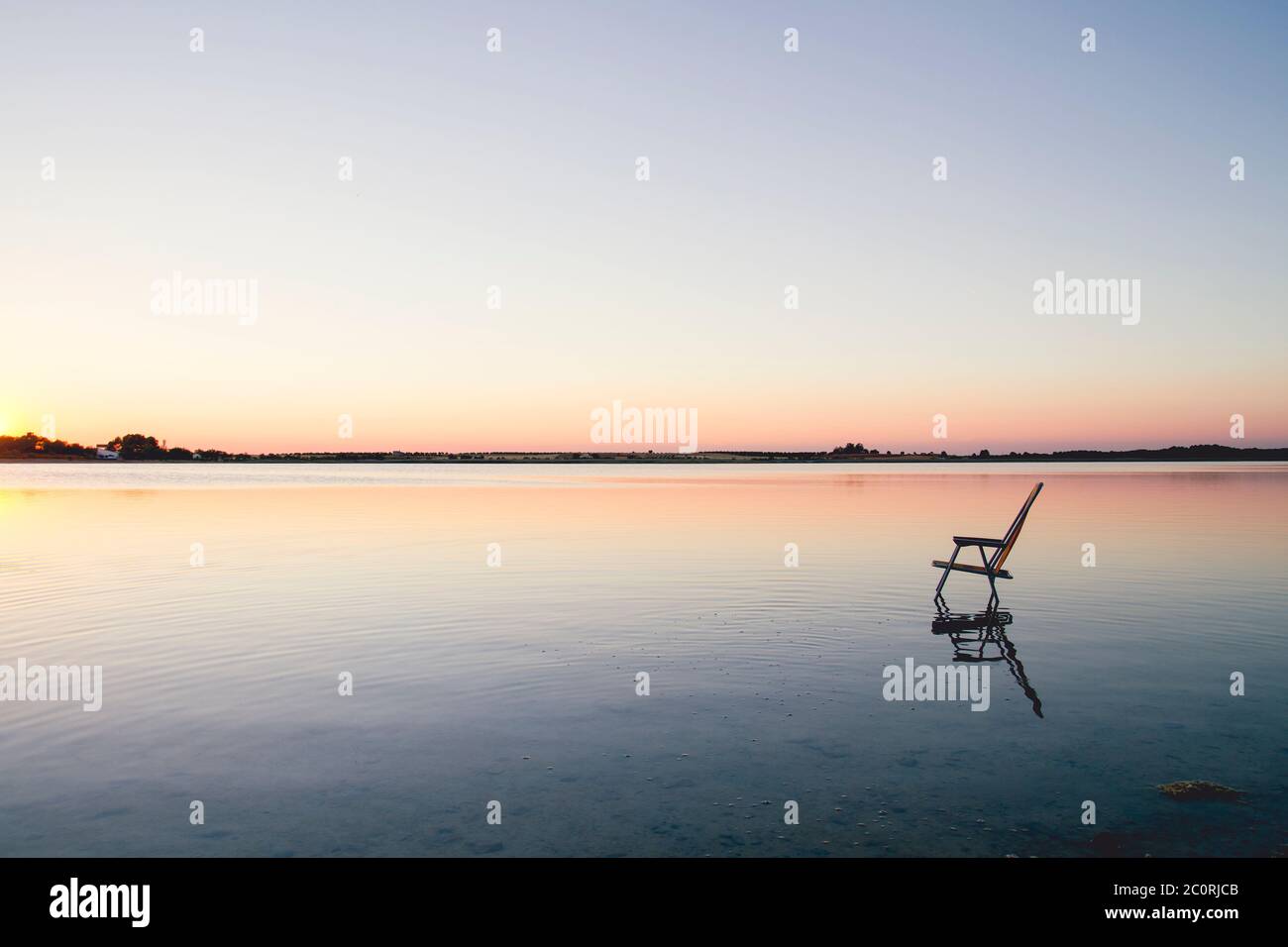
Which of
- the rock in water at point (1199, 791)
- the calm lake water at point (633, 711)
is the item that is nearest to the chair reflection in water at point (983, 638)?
the calm lake water at point (633, 711)

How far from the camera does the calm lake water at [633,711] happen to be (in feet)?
19.8

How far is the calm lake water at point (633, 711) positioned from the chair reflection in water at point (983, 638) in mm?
146

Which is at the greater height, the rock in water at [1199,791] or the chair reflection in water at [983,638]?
the chair reflection in water at [983,638]

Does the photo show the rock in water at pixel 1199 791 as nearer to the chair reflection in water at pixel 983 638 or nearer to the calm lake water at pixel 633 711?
the calm lake water at pixel 633 711

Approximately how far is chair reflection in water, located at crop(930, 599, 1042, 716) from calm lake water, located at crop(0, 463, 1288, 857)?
0.15 m

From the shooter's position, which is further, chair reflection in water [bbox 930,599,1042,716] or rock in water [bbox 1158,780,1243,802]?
chair reflection in water [bbox 930,599,1042,716]

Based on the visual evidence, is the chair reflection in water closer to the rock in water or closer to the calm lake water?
the calm lake water

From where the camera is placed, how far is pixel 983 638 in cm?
1232

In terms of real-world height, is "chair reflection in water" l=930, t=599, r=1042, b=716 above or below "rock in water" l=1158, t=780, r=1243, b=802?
above

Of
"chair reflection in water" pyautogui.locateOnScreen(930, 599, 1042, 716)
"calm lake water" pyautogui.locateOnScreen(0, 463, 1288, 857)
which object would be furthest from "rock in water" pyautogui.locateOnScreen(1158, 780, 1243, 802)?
"chair reflection in water" pyautogui.locateOnScreen(930, 599, 1042, 716)

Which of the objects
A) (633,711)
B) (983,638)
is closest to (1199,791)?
(633,711)

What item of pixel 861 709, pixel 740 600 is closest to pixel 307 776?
pixel 861 709

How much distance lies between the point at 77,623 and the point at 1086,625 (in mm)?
15072

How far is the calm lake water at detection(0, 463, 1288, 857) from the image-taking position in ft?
19.8
